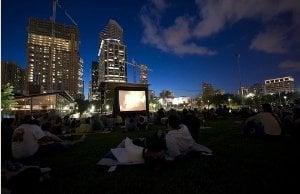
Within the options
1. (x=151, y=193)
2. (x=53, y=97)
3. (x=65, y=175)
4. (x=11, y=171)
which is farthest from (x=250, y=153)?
(x=53, y=97)

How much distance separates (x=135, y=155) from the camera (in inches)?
265

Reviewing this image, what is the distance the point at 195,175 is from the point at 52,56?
592 ft

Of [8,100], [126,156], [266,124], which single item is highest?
[8,100]

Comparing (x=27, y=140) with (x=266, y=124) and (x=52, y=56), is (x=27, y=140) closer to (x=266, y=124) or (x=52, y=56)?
(x=266, y=124)

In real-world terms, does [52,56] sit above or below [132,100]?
above

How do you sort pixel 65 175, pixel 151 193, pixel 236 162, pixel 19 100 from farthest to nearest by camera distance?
pixel 19 100 → pixel 236 162 → pixel 65 175 → pixel 151 193

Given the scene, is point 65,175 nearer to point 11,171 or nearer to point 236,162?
point 11,171

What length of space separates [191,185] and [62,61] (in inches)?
7236

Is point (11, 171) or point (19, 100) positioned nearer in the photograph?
point (11, 171)

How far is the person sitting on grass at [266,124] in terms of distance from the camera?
9.88 metres

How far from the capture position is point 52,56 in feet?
565

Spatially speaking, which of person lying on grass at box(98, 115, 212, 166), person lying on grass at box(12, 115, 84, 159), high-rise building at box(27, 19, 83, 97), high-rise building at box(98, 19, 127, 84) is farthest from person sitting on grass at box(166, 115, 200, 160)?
high-rise building at box(98, 19, 127, 84)

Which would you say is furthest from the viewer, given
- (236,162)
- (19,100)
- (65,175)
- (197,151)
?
(19,100)

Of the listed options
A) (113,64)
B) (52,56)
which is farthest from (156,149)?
(113,64)
